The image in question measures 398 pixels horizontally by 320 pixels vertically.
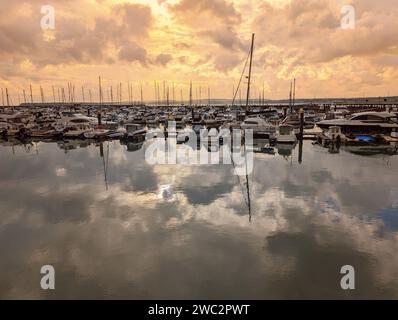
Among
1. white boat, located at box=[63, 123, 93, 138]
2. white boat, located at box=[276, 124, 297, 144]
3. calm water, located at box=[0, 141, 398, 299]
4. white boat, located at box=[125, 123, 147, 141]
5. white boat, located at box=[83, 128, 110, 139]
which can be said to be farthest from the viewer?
white boat, located at box=[63, 123, 93, 138]

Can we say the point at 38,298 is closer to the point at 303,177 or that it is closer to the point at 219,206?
the point at 219,206

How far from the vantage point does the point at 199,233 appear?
15.8 meters

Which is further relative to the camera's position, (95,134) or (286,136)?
(95,134)

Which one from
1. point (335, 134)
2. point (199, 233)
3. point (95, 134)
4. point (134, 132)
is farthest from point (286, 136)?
point (199, 233)

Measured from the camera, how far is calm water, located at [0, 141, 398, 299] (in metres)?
11.6

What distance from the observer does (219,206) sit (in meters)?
19.5

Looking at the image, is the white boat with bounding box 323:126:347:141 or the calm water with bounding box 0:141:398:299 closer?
the calm water with bounding box 0:141:398:299

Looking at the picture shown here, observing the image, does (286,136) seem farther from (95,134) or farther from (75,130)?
(75,130)

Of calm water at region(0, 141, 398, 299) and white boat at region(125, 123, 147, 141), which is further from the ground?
white boat at region(125, 123, 147, 141)

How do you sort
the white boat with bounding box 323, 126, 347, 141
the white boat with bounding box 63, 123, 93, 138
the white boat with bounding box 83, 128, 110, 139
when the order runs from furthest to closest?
the white boat with bounding box 63, 123, 93, 138
the white boat with bounding box 83, 128, 110, 139
the white boat with bounding box 323, 126, 347, 141

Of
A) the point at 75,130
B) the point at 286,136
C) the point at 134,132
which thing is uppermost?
the point at 75,130

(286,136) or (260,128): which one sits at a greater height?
(260,128)

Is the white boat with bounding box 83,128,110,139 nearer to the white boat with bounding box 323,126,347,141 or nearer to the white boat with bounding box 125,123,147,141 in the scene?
the white boat with bounding box 125,123,147,141

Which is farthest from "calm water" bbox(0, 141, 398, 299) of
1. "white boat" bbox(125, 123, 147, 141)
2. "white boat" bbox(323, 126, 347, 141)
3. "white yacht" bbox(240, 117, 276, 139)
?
"white boat" bbox(125, 123, 147, 141)
